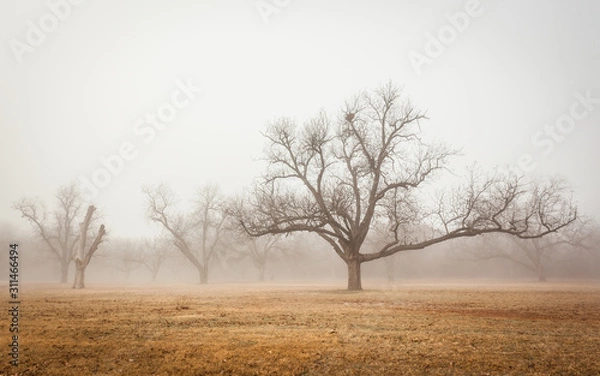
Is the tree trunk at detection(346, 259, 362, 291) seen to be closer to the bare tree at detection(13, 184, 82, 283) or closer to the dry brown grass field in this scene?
the dry brown grass field

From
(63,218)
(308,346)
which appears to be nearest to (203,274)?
(63,218)

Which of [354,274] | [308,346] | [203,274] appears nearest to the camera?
[308,346]

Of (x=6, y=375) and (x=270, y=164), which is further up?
(x=270, y=164)

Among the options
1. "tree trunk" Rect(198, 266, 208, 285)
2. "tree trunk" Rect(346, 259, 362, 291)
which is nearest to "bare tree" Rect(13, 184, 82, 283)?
"tree trunk" Rect(198, 266, 208, 285)

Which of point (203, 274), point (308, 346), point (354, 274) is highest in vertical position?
point (354, 274)

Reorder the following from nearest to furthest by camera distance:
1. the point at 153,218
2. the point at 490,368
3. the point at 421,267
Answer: the point at 490,368, the point at 153,218, the point at 421,267

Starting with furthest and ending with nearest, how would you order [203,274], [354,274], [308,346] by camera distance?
[203,274] → [354,274] → [308,346]

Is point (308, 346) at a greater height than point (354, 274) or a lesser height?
lesser

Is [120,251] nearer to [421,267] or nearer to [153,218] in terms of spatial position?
[153,218]

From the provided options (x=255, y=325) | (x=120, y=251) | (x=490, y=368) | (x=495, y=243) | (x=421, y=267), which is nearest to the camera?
(x=490, y=368)

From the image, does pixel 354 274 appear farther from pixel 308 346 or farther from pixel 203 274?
pixel 203 274

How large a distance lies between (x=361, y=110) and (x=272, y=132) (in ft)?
21.7

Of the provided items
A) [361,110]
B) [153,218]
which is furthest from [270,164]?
[153,218]

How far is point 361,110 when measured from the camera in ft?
87.0
